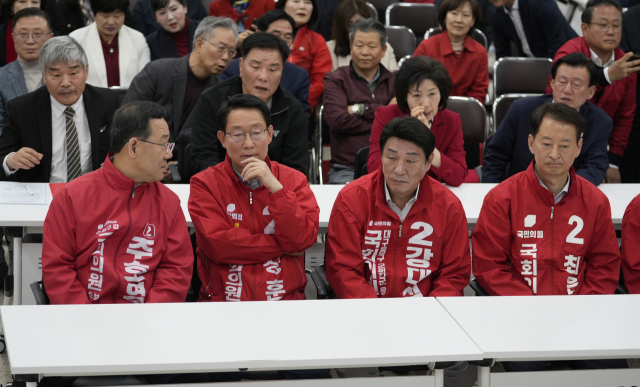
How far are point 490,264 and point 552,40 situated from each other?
319 centimetres

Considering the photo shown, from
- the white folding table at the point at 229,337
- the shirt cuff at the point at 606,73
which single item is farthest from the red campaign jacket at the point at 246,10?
the white folding table at the point at 229,337

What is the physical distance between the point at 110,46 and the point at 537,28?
318 centimetres

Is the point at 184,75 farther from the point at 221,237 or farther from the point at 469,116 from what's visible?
the point at 221,237

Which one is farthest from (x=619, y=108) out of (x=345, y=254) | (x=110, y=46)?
(x=110, y=46)

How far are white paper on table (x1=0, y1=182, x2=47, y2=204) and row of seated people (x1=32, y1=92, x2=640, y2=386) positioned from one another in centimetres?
70

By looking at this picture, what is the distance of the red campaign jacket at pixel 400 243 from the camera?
2.51m

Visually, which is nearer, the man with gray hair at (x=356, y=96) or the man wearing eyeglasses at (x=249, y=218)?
the man wearing eyeglasses at (x=249, y=218)

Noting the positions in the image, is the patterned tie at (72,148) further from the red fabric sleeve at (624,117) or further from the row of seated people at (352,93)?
the red fabric sleeve at (624,117)

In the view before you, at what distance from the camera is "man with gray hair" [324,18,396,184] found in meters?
4.21

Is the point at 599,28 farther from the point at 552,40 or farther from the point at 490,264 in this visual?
the point at 490,264

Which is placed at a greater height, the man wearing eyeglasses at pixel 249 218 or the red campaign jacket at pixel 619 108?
the red campaign jacket at pixel 619 108

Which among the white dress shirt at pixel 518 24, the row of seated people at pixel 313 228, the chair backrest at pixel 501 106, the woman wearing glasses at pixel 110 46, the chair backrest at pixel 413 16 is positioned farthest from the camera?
the chair backrest at pixel 413 16

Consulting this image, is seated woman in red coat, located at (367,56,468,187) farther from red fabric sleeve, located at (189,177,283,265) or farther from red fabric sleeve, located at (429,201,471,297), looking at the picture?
red fabric sleeve, located at (189,177,283,265)

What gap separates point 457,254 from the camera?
2.53 meters
